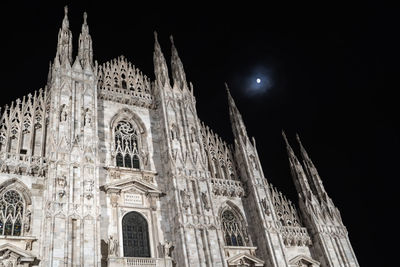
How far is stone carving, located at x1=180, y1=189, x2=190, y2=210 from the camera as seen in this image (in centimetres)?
1842

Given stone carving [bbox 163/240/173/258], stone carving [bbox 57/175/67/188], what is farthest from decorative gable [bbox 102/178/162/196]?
stone carving [bbox 163/240/173/258]

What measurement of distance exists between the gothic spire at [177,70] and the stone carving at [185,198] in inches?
306

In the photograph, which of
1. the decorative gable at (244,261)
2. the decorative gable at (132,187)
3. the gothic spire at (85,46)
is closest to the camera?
the decorative gable at (132,187)

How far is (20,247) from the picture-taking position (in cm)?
1470

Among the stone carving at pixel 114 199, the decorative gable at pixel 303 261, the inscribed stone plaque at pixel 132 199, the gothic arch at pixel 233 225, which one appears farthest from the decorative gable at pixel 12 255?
the decorative gable at pixel 303 261

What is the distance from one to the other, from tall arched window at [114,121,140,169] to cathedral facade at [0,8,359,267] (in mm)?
60

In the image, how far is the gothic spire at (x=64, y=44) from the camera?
2045 centimetres

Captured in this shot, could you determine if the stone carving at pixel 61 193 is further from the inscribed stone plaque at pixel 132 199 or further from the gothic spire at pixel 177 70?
the gothic spire at pixel 177 70

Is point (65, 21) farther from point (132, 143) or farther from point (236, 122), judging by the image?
point (236, 122)

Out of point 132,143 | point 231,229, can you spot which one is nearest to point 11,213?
point 132,143

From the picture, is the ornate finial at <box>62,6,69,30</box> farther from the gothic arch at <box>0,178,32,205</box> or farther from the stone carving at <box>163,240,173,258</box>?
the stone carving at <box>163,240,173,258</box>

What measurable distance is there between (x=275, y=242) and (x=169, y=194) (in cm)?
619

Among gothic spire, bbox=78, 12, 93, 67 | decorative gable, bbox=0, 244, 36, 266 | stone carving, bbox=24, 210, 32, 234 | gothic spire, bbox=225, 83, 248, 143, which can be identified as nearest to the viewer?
decorative gable, bbox=0, 244, 36, 266

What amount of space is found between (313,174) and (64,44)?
17.3 metres
